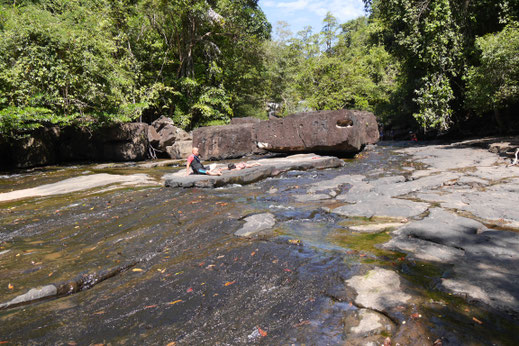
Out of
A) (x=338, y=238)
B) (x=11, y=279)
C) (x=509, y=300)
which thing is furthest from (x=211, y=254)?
(x=509, y=300)

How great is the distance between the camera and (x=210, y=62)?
20797 mm

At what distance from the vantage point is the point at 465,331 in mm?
1663

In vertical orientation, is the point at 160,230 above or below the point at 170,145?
below

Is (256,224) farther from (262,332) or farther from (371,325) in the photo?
(371,325)

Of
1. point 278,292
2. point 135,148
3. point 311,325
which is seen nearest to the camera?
point 311,325

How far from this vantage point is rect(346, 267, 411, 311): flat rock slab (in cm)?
196

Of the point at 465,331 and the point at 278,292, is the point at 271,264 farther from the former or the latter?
the point at 465,331

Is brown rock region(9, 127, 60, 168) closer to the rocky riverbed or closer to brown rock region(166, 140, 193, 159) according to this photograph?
brown rock region(166, 140, 193, 159)

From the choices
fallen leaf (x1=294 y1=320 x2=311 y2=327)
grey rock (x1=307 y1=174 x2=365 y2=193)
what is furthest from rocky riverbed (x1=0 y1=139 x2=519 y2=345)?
grey rock (x1=307 y1=174 x2=365 y2=193)

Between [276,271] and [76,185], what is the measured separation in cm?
795

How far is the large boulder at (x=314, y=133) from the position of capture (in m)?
10.2

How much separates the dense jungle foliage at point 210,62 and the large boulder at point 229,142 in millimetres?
4761

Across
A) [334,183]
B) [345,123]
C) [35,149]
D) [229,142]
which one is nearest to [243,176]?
[334,183]

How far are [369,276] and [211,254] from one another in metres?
1.63
